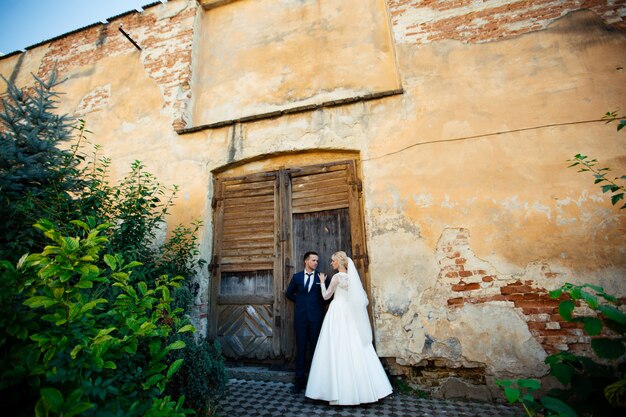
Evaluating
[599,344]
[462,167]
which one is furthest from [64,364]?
[462,167]

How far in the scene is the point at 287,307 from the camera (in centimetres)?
445

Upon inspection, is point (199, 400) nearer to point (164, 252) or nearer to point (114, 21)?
point (164, 252)

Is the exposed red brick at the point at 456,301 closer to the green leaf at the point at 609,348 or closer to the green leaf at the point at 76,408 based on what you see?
the green leaf at the point at 609,348

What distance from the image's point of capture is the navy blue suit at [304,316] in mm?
3837

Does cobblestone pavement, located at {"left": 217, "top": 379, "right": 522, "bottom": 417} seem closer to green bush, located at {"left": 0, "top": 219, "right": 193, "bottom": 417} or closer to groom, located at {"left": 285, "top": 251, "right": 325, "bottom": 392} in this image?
groom, located at {"left": 285, "top": 251, "right": 325, "bottom": 392}

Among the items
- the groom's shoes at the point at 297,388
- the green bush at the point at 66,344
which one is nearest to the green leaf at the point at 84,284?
the green bush at the point at 66,344

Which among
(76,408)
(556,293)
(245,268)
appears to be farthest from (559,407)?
(245,268)

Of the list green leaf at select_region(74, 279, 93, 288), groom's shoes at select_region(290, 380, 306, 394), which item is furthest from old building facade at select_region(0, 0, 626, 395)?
green leaf at select_region(74, 279, 93, 288)

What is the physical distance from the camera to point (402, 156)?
4.34 meters

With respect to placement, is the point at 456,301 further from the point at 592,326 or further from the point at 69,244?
the point at 69,244

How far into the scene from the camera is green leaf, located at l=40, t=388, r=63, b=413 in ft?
3.33

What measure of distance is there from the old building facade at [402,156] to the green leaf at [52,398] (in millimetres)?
3395

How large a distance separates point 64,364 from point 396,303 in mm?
3423

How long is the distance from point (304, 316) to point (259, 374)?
1.11m
